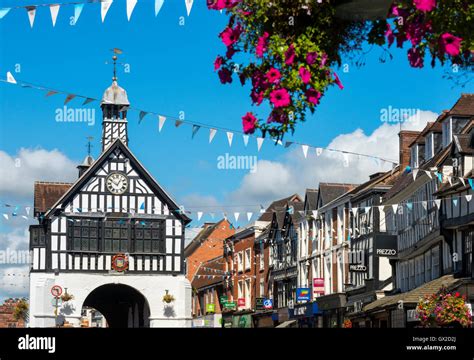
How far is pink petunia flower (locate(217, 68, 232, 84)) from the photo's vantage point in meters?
6.26

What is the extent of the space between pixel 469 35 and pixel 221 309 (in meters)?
70.3

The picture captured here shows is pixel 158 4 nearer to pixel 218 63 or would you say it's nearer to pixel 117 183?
pixel 218 63

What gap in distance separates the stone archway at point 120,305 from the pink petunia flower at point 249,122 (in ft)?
161

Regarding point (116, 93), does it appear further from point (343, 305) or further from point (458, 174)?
point (458, 174)

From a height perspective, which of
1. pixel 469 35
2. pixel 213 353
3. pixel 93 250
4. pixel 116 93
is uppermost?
pixel 116 93

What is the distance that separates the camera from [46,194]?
5803 centimetres

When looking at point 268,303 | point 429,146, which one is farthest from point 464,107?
point 268,303

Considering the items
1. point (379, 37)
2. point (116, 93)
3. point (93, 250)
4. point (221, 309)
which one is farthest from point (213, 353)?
point (221, 309)

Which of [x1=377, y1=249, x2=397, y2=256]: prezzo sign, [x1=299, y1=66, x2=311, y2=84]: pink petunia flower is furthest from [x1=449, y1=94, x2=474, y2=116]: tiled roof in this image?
[x1=299, y1=66, x2=311, y2=84]: pink petunia flower

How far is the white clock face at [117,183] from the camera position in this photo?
5166 centimetres

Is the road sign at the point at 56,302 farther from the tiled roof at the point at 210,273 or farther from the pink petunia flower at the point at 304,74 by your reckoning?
the pink petunia flower at the point at 304,74

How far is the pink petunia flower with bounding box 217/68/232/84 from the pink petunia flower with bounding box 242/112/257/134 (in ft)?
1.21

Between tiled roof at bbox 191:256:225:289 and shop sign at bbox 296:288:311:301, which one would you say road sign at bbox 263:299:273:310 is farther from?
tiled roof at bbox 191:256:225:289

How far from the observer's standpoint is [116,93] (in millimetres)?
58031
